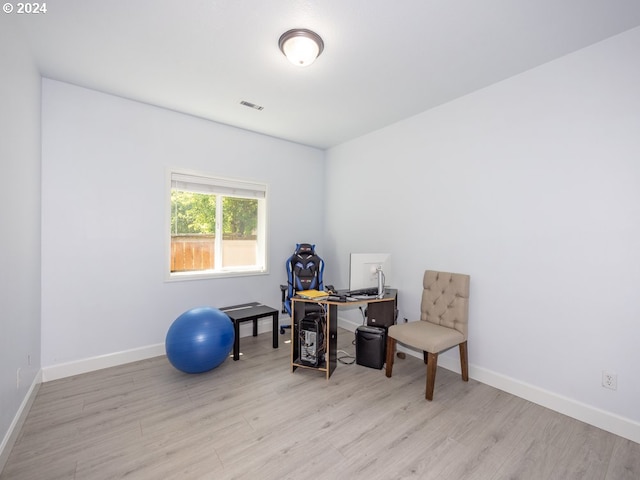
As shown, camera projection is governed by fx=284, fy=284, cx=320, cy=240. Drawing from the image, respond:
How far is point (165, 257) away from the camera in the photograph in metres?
3.43

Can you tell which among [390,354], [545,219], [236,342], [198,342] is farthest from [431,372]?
[198,342]

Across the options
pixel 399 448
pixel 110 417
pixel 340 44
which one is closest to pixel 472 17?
pixel 340 44

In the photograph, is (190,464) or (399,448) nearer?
(190,464)

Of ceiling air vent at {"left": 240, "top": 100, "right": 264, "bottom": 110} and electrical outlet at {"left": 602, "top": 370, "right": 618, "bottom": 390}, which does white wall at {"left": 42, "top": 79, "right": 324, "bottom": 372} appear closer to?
ceiling air vent at {"left": 240, "top": 100, "right": 264, "bottom": 110}

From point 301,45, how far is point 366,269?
2.10m

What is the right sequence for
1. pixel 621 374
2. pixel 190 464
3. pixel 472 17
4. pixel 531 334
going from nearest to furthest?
pixel 190 464 < pixel 472 17 < pixel 621 374 < pixel 531 334

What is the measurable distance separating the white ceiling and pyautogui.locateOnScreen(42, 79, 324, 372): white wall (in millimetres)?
319

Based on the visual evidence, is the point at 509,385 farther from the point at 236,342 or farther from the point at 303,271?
the point at 236,342

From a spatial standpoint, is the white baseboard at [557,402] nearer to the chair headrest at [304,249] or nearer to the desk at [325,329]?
the desk at [325,329]

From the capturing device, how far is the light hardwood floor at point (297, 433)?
5.77ft

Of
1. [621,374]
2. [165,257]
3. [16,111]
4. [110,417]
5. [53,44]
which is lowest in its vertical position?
[110,417]

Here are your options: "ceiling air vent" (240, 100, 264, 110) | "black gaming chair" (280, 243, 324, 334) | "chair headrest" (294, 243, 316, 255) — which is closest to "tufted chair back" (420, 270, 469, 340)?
"black gaming chair" (280, 243, 324, 334)

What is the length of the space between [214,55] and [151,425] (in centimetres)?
299

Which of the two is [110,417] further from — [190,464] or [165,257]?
[165,257]
